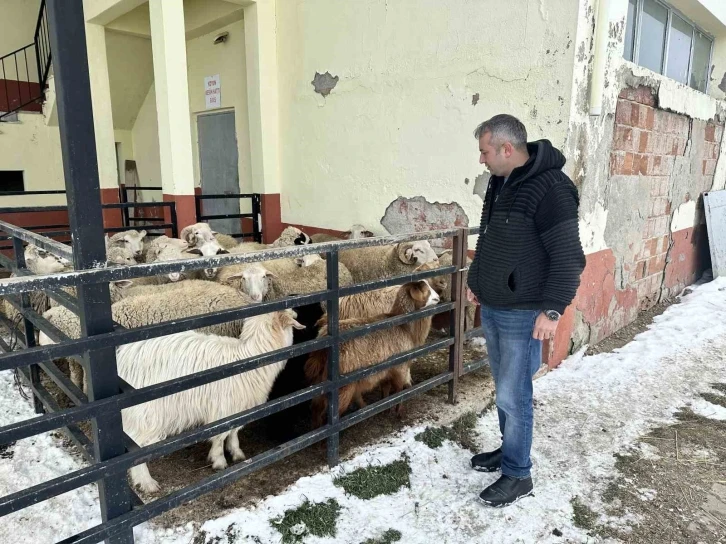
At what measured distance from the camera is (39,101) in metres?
10.6

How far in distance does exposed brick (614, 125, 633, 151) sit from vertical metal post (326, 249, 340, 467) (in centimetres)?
378

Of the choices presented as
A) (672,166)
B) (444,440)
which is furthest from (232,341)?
(672,166)

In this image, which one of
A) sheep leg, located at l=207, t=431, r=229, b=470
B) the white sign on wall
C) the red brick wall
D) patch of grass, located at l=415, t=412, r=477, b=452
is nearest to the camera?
sheep leg, located at l=207, t=431, r=229, b=470

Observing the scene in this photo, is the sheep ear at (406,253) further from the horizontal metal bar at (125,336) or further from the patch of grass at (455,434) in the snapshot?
the horizontal metal bar at (125,336)

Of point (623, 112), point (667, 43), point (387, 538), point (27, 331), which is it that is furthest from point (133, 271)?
point (667, 43)

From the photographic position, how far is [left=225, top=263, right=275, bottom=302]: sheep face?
4.56 metres

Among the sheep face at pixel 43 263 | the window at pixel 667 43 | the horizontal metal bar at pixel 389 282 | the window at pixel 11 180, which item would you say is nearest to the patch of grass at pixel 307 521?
the horizontal metal bar at pixel 389 282

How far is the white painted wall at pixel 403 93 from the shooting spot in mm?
4715

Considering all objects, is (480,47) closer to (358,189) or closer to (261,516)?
(358,189)

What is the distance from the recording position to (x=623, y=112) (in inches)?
202

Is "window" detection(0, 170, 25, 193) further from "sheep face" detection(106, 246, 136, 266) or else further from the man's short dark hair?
the man's short dark hair

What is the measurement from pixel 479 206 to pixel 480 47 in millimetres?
1628

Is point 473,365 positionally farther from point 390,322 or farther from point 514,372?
point 514,372

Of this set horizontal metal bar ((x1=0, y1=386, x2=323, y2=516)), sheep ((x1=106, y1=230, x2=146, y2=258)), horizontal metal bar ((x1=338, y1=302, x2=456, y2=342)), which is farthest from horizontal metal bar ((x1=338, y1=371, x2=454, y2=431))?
sheep ((x1=106, y1=230, x2=146, y2=258))
